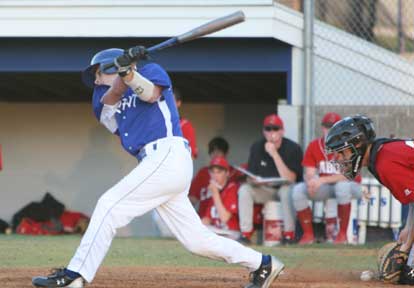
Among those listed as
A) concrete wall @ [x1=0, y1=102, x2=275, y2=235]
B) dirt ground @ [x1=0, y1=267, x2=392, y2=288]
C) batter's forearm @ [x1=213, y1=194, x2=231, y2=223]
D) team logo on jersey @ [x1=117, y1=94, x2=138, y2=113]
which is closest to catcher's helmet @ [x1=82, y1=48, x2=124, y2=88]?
team logo on jersey @ [x1=117, y1=94, x2=138, y2=113]

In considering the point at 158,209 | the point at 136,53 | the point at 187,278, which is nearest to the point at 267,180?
the point at 187,278

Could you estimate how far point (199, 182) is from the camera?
12.6 metres

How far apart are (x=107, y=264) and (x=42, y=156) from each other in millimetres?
6663

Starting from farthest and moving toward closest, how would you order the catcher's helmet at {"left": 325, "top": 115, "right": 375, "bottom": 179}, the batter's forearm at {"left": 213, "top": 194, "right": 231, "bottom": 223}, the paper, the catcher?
the batter's forearm at {"left": 213, "top": 194, "right": 231, "bottom": 223}, the paper, the catcher's helmet at {"left": 325, "top": 115, "right": 375, "bottom": 179}, the catcher

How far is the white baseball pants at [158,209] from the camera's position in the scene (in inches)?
221

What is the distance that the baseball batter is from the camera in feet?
18.5

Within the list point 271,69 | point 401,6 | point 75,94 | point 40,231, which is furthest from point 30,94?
point 401,6

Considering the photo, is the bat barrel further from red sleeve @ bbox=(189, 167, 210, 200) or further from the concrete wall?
the concrete wall

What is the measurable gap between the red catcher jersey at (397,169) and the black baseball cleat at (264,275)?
89cm

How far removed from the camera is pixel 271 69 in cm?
1161

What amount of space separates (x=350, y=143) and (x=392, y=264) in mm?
1033

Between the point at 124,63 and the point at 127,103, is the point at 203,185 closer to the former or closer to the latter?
the point at 127,103

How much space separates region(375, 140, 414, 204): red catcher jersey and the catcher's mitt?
685 millimetres

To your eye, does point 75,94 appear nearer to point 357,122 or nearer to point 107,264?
point 107,264
